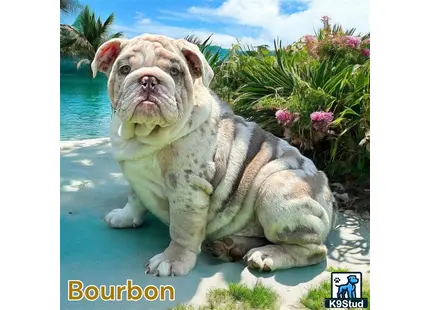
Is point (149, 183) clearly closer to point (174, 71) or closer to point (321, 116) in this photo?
point (174, 71)

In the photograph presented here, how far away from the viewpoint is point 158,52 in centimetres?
358

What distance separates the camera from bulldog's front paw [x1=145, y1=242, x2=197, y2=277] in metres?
3.73

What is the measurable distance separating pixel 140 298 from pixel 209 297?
459 mm

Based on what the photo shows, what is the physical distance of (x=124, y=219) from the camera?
4266mm

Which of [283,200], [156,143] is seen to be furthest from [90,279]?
[283,200]

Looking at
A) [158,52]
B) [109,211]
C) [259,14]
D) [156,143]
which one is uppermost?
[259,14]

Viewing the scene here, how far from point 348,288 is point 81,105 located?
2.26 metres

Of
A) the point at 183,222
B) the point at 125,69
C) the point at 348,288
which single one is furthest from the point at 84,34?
the point at 348,288

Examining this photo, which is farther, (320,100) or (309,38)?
(320,100)

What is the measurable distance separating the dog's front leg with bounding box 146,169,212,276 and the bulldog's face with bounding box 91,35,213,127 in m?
0.42

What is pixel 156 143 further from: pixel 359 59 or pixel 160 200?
pixel 359 59

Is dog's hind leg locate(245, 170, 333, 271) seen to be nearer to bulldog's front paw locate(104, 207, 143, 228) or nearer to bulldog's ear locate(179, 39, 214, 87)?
bulldog's ear locate(179, 39, 214, 87)

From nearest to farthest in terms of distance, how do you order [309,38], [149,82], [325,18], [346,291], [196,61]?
1. [149,82]
2. [196,61]
3. [346,291]
4. [325,18]
5. [309,38]

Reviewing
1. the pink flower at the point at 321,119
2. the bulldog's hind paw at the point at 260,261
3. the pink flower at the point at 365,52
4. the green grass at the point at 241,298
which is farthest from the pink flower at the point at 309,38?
the green grass at the point at 241,298
